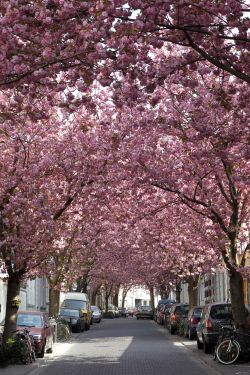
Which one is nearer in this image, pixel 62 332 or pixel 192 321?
pixel 192 321

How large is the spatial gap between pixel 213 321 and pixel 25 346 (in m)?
6.09

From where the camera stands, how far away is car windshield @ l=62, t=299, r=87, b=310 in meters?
41.8

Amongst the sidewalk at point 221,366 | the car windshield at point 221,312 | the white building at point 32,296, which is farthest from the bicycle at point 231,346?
the white building at point 32,296

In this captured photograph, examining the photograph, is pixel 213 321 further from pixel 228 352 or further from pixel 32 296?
pixel 32 296

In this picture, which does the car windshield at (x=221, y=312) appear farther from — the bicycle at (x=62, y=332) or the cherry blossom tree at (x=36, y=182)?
the bicycle at (x=62, y=332)

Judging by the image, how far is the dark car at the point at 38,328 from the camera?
68.2ft

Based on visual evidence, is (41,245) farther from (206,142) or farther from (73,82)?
(73,82)

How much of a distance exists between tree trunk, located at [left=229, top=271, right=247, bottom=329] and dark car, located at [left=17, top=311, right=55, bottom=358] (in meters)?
5.84

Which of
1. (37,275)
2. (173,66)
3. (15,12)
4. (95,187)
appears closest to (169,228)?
(37,275)

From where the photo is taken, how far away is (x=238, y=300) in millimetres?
19734

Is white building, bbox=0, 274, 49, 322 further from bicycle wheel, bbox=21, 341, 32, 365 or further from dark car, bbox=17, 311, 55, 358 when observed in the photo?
bicycle wheel, bbox=21, 341, 32, 365

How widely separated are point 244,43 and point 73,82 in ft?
8.10

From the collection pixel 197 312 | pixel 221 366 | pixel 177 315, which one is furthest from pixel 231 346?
pixel 177 315

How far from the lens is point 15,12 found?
837 cm
